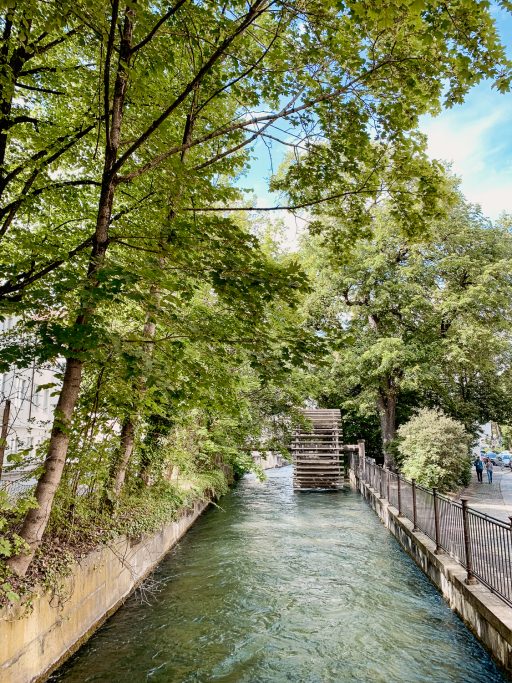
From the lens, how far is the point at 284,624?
6359mm

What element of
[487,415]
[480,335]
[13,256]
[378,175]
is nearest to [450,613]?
[378,175]

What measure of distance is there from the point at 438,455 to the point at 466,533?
32.3 ft

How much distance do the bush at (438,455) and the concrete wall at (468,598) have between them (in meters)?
5.06

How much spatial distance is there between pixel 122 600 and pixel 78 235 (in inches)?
215

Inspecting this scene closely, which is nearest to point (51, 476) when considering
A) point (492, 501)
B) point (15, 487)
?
point (15, 487)

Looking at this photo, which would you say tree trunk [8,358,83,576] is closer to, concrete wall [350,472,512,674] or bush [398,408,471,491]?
concrete wall [350,472,512,674]

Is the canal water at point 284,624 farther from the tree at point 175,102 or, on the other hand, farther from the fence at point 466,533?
the tree at point 175,102

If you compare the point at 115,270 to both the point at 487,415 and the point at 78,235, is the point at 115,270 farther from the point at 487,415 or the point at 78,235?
the point at 487,415

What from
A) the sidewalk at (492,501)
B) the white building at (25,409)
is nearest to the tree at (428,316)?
the sidewalk at (492,501)

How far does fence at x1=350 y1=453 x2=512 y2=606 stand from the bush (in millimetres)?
3928

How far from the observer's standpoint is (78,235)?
6.96m

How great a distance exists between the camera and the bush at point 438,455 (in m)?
15.3

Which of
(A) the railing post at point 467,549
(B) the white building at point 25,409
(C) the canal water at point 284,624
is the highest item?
(B) the white building at point 25,409

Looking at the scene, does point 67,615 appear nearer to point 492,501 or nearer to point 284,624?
point 284,624
